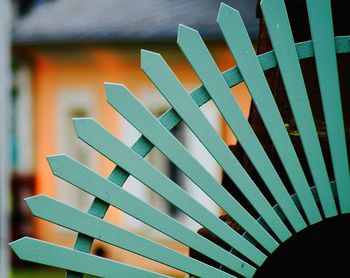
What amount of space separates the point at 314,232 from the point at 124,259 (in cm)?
914

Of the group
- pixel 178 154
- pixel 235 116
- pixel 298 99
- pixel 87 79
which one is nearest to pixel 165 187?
pixel 178 154

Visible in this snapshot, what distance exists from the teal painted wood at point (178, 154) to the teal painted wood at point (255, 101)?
7 cm

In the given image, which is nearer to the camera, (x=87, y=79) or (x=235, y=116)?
(x=235, y=116)

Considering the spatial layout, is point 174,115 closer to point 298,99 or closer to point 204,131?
point 204,131

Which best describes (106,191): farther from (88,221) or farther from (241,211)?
(241,211)

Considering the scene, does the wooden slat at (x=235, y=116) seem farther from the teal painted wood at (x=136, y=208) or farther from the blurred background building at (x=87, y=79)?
the blurred background building at (x=87, y=79)

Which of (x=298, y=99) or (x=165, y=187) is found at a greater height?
(x=298, y=99)

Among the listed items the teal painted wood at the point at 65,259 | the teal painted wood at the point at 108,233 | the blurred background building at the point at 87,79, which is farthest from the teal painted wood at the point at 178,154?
the blurred background building at the point at 87,79

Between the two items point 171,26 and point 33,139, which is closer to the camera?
point 171,26

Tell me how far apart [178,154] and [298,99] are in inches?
10.5

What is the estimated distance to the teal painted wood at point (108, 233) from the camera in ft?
6.35

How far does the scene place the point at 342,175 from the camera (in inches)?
77.1

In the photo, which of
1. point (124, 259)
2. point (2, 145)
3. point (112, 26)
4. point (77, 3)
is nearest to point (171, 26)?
point (112, 26)

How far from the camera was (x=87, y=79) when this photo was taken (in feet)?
39.3
